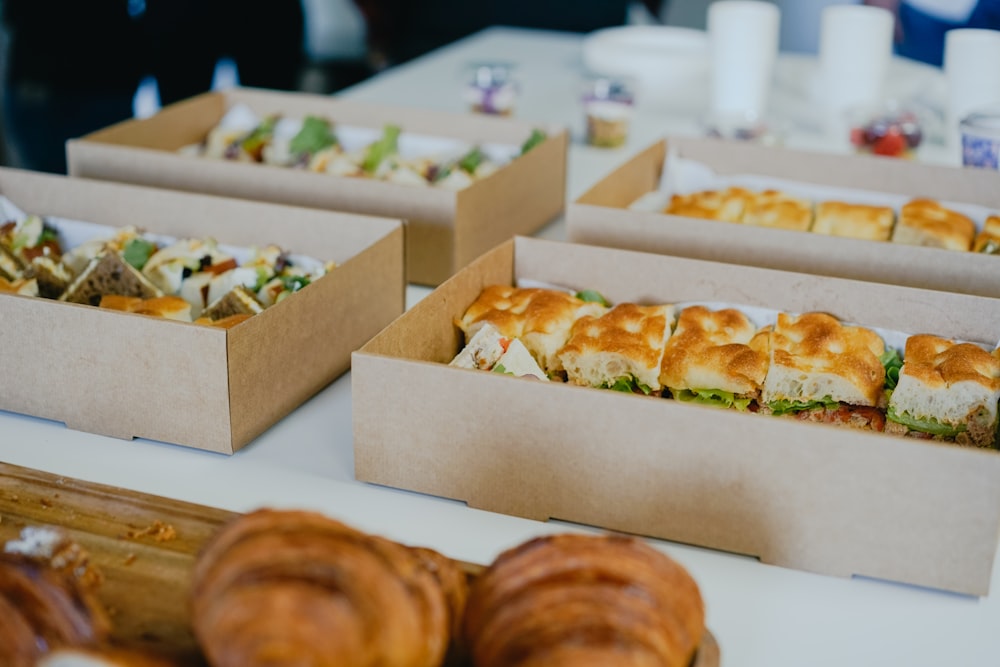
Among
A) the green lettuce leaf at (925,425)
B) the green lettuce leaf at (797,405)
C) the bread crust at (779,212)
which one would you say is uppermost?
the bread crust at (779,212)

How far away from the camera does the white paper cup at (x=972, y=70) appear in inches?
108

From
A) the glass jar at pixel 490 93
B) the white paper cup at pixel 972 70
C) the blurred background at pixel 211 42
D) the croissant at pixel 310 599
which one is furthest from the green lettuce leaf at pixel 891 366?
the blurred background at pixel 211 42

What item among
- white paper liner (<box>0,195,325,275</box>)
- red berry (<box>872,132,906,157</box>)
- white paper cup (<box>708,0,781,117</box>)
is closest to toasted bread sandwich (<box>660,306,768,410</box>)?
white paper liner (<box>0,195,325,275</box>)

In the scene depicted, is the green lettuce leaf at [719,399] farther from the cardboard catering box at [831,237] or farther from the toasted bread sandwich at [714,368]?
the cardboard catering box at [831,237]

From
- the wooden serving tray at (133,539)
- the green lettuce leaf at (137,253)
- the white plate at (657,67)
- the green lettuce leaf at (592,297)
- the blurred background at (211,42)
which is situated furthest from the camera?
the blurred background at (211,42)

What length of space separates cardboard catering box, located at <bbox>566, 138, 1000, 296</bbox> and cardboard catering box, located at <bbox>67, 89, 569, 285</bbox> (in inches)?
8.2

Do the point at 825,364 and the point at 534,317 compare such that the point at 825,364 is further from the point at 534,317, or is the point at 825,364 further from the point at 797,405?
the point at 534,317

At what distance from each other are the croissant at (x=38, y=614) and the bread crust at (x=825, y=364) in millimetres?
1006

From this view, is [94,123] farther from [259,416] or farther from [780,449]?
[780,449]

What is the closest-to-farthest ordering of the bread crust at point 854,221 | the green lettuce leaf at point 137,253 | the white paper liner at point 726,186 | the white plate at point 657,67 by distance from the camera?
1. the green lettuce leaf at point 137,253
2. the bread crust at point 854,221
3. the white paper liner at point 726,186
4. the white plate at point 657,67

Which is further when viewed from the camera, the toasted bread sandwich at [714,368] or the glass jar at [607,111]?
the glass jar at [607,111]

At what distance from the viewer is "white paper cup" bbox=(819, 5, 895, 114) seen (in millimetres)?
2980

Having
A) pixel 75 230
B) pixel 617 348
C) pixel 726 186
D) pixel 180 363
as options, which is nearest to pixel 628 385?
pixel 617 348

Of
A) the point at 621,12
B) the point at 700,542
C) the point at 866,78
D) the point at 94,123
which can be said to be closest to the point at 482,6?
the point at 621,12
